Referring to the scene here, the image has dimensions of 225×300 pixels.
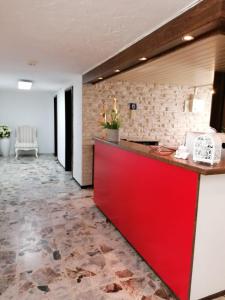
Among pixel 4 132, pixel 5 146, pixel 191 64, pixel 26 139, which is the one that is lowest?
pixel 5 146

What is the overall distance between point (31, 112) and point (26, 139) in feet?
3.05

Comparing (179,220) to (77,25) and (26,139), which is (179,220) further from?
(26,139)

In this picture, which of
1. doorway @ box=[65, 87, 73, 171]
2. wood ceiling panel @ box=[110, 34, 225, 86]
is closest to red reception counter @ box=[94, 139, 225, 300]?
wood ceiling panel @ box=[110, 34, 225, 86]

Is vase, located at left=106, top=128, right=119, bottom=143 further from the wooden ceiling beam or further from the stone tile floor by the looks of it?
the stone tile floor

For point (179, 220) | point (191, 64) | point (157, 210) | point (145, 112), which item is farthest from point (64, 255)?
point (145, 112)

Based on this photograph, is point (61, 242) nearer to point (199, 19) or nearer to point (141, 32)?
point (141, 32)

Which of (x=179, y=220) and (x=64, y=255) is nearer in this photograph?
(x=179, y=220)

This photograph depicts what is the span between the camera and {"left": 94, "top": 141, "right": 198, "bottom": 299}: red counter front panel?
1768 millimetres

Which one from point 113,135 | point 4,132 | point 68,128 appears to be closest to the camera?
point 113,135

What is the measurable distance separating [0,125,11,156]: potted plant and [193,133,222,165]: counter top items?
22.9 feet

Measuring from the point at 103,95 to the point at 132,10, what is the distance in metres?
2.83

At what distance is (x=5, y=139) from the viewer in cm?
757

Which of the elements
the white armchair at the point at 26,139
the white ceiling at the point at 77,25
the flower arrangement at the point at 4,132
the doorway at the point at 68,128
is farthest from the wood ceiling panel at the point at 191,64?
the flower arrangement at the point at 4,132

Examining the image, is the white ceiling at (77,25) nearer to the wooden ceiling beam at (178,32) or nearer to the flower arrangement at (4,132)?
the wooden ceiling beam at (178,32)
